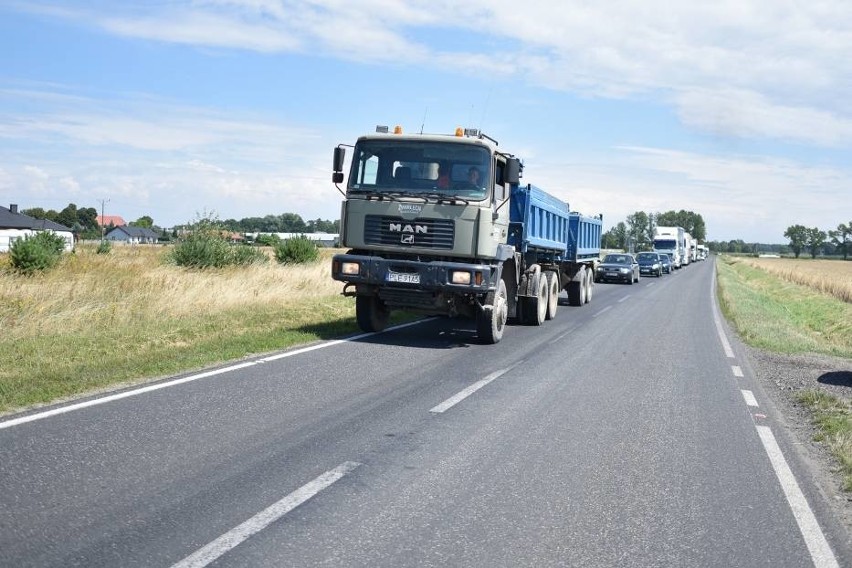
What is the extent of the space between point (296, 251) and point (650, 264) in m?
27.4

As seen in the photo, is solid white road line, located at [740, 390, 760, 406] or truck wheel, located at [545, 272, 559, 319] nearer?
solid white road line, located at [740, 390, 760, 406]

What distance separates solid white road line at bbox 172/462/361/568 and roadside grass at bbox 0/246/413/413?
346cm

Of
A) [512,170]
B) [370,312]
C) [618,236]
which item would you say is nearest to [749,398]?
[512,170]

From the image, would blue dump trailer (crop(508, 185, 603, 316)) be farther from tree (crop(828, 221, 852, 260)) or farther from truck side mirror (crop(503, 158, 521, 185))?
tree (crop(828, 221, 852, 260))

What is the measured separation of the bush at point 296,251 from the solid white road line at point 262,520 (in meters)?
27.1

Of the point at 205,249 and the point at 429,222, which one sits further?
the point at 205,249

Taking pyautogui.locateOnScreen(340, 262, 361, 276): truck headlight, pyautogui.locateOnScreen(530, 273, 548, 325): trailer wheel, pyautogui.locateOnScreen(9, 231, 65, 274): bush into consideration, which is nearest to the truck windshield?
pyautogui.locateOnScreen(340, 262, 361, 276): truck headlight

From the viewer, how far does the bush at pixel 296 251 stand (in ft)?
105

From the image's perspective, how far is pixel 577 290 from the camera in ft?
73.4

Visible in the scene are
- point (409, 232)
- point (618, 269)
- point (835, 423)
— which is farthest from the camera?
point (618, 269)

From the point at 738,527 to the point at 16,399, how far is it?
6293 millimetres

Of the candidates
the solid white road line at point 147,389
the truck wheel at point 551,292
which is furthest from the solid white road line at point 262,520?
the truck wheel at point 551,292

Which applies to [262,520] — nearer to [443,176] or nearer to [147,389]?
[147,389]

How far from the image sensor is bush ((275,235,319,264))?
3216 cm
